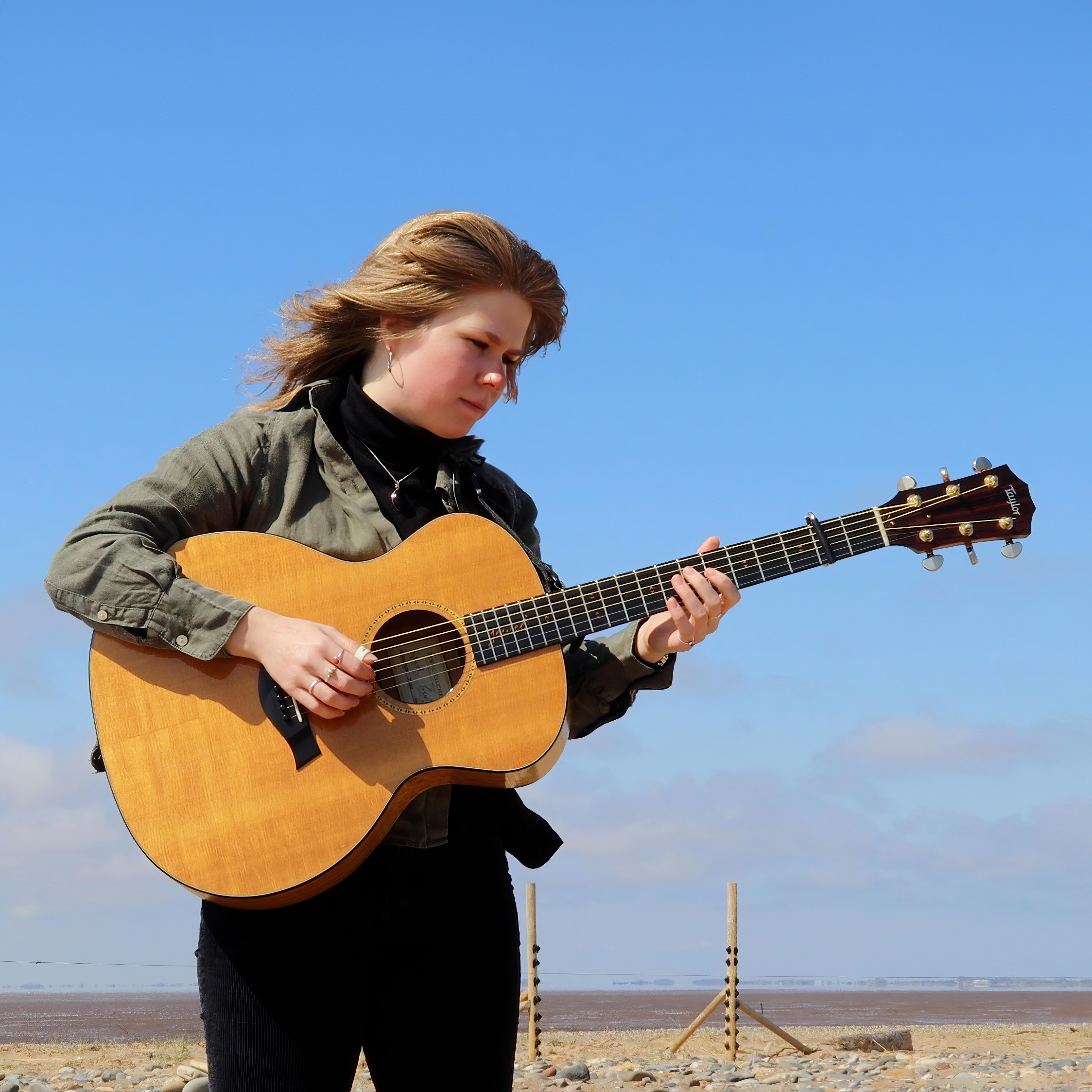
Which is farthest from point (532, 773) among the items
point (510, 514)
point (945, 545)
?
point (945, 545)

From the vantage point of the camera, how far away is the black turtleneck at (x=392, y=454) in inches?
119

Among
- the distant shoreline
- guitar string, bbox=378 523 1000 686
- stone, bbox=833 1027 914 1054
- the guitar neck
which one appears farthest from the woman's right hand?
the distant shoreline

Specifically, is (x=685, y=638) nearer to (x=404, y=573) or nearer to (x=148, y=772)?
(x=404, y=573)

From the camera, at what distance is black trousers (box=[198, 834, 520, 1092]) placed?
246cm

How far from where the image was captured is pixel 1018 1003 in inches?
1469

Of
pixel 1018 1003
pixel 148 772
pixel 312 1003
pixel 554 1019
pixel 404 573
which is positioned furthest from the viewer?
pixel 1018 1003

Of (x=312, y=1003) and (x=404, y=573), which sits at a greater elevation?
(x=404, y=573)

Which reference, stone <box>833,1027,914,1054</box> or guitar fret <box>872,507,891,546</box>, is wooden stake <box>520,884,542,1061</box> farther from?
guitar fret <box>872,507,891,546</box>

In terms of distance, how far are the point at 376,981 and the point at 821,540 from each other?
1.67m

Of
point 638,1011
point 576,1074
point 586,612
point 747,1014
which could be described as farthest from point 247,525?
point 638,1011

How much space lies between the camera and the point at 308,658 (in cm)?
263

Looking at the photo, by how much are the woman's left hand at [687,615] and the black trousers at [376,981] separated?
2.39 ft

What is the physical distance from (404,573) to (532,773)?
0.61 m

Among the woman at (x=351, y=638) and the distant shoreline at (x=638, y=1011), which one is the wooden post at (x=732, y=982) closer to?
the distant shoreline at (x=638, y=1011)
